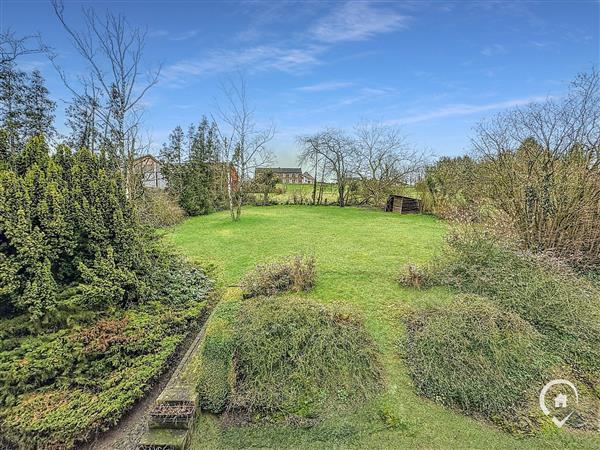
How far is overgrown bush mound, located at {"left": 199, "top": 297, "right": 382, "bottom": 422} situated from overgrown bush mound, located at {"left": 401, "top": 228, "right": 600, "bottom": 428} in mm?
775

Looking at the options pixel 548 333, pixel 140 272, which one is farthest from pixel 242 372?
pixel 548 333

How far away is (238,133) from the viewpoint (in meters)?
14.4

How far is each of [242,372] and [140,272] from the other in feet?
7.45

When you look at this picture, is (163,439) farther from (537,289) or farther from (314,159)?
(314,159)

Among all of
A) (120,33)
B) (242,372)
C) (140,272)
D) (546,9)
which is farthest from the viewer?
(120,33)

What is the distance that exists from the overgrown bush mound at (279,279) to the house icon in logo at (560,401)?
11.4 ft

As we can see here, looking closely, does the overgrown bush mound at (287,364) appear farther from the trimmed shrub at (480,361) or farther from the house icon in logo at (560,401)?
the house icon in logo at (560,401)

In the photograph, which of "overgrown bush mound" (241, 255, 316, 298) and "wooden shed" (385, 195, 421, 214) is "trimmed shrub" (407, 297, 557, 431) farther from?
"wooden shed" (385, 195, 421, 214)

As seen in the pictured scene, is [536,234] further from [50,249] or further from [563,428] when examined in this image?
[50,249]

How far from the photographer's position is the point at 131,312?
387cm

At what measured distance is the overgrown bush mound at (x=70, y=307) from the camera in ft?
8.79

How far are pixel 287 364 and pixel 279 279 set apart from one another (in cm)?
224

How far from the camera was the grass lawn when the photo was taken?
2.69m

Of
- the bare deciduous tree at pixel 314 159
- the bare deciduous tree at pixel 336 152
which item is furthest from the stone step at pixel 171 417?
the bare deciduous tree at pixel 314 159
